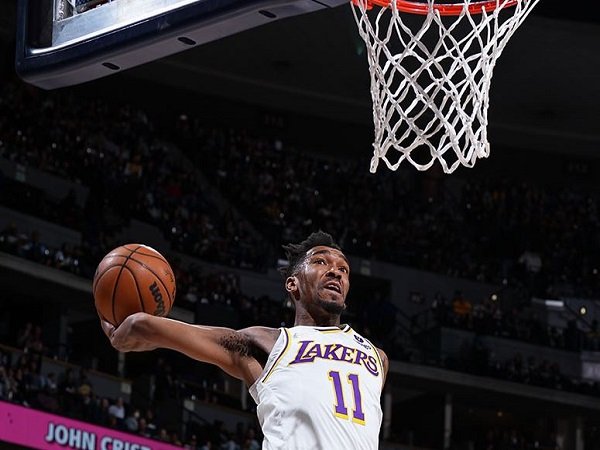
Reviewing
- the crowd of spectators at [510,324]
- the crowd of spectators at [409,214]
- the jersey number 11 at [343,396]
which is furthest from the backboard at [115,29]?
the crowd of spectators at [510,324]

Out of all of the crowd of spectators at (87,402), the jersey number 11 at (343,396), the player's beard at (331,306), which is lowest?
the jersey number 11 at (343,396)

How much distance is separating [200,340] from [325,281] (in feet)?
1.77

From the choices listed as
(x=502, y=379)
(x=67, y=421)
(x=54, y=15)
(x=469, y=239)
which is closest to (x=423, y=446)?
(x=502, y=379)

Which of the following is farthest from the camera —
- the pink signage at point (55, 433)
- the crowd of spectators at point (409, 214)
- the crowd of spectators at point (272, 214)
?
the crowd of spectators at point (409, 214)

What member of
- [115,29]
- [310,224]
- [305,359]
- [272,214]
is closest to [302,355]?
[305,359]

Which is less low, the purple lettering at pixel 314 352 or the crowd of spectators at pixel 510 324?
the crowd of spectators at pixel 510 324

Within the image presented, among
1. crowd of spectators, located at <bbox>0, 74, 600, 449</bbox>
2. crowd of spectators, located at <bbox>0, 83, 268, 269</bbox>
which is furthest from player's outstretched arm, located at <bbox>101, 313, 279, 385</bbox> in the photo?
crowd of spectators, located at <bbox>0, 83, 268, 269</bbox>

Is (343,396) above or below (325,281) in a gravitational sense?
below

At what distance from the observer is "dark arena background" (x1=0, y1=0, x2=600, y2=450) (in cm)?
1711

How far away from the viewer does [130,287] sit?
15.0 feet

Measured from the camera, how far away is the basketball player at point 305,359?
4426 mm

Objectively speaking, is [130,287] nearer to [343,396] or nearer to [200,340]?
[200,340]

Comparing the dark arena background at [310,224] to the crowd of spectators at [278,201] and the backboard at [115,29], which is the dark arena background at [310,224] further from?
the backboard at [115,29]

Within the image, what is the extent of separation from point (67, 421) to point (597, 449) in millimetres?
11952
